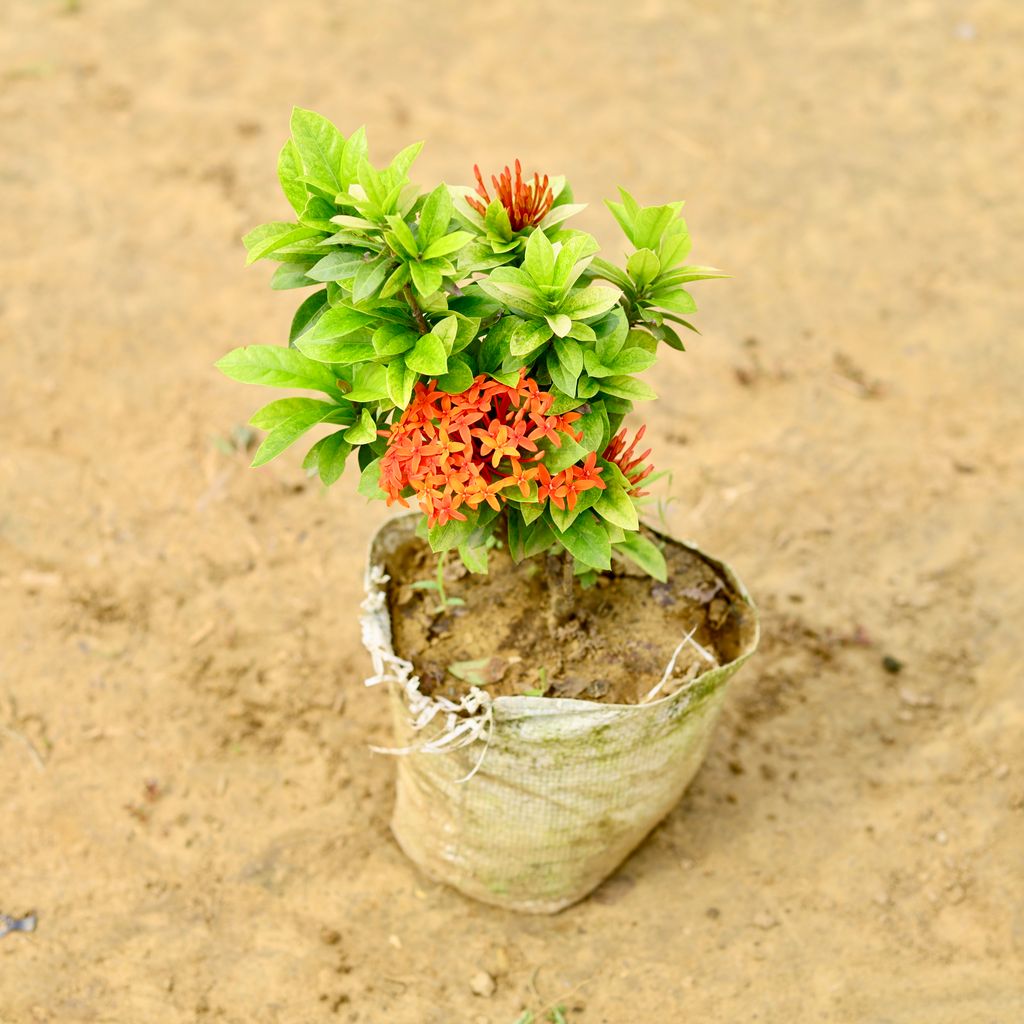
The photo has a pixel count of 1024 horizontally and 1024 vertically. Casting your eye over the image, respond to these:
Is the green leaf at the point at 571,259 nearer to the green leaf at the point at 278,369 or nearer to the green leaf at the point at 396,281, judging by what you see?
the green leaf at the point at 396,281

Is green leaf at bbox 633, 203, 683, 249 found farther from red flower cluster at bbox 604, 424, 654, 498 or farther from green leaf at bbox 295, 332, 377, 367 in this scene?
green leaf at bbox 295, 332, 377, 367

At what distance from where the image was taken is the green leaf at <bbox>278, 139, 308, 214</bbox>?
185 cm

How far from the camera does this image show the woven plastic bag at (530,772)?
7.30 ft

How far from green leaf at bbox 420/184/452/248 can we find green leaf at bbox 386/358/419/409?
20 cm

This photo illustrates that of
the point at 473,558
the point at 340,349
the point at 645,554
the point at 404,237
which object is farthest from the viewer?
the point at 645,554

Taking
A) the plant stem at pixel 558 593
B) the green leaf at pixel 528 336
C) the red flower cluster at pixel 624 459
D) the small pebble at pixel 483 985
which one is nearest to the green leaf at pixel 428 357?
the green leaf at pixel 528 336

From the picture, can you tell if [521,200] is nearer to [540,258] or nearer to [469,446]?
[540,258]

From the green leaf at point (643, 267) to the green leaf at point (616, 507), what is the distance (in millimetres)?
369

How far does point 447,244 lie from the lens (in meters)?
1.79

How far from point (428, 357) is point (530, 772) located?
3.21 feet

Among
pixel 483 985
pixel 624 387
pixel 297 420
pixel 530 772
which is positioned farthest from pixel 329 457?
pixel 483 985

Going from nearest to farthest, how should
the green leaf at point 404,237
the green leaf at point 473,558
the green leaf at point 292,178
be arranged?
the green leaf at point 404,237, the green leaf at point 292,178, the green leaf at point 473,558

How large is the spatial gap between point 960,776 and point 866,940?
0.55 m

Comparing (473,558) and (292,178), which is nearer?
(292,178)
